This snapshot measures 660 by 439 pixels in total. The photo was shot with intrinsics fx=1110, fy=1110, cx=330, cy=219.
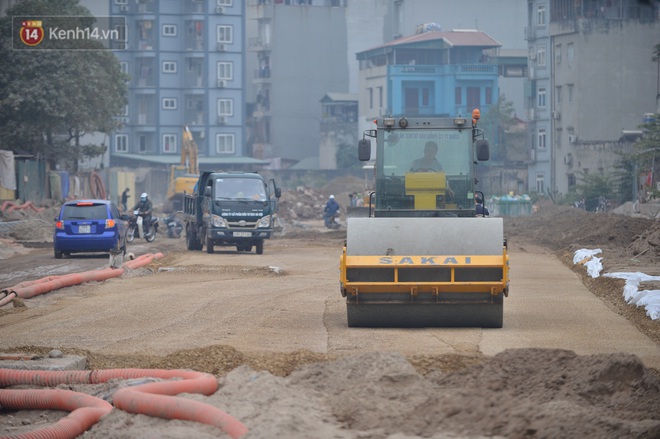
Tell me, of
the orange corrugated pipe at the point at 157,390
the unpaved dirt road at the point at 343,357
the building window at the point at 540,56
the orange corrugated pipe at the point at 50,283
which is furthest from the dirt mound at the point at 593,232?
the building window at the point at 540,56

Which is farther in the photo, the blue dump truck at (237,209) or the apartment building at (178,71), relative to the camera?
the apartment building at (178,71)

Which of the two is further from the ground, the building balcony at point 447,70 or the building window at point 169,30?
the building window at point 169,30

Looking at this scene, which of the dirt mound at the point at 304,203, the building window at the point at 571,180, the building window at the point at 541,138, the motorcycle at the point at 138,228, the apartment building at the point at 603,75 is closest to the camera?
the motorcycle at the point at 138,228

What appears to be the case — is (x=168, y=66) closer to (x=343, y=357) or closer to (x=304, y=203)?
(x=304, y=203)

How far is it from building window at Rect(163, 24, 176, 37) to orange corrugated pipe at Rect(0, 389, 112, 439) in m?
87.5

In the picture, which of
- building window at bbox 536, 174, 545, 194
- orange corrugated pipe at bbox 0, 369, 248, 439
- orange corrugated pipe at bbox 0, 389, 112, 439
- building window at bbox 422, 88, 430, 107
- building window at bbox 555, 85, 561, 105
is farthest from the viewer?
building window at bbox 422, 88, 430, 107

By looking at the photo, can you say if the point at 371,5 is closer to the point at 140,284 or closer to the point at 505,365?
the point at 140,284

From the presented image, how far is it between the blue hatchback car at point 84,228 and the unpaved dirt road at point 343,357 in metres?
7.04

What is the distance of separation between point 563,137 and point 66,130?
34.7m

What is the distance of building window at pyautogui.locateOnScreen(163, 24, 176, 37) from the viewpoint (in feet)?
313

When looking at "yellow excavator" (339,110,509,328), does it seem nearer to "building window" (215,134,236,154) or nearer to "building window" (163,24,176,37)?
"building window" (215,134,236,154)

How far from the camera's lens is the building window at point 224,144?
96.8 metres

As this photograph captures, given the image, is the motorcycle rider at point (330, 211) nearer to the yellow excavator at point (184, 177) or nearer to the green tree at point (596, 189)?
the yellow excavator at point (184, 177)

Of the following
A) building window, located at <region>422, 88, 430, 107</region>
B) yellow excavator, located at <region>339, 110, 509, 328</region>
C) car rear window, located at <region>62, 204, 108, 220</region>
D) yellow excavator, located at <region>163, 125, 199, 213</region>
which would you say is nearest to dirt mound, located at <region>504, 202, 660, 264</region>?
yellow excavator, located at <region>339, 110, 509, 328</region>
